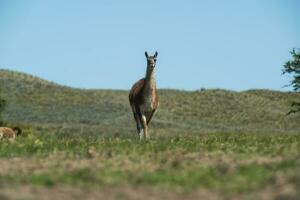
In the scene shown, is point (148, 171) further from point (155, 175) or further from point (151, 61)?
point (151, 61)

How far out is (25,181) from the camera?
12.6 m

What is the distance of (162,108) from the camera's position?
268ft

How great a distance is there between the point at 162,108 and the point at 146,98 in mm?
54948

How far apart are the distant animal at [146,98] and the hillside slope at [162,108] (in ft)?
108

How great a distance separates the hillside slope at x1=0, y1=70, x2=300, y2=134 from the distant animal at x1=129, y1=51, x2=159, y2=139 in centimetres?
3290

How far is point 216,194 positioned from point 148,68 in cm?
1634

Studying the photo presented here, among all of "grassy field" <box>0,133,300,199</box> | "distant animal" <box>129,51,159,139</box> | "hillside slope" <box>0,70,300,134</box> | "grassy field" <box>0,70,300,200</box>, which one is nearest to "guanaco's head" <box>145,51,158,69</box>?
"distant animal" <box>129,51,159,139</box>

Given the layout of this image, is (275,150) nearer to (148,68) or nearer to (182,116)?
(148,68)

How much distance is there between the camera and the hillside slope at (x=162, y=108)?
6525 cm

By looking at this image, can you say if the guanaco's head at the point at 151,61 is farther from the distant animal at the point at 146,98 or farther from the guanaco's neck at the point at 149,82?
the guanaco's neck at the point at 149,82

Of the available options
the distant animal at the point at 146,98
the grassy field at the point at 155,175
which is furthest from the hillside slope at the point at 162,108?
the grassy field at the point at 155,175

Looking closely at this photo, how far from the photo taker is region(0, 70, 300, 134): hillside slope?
214 ft

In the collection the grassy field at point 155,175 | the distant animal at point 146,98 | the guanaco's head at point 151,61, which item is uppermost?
the guanaco's head at point 151,61

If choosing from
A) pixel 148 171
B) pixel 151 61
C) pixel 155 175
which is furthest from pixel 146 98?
pixel 155 175
